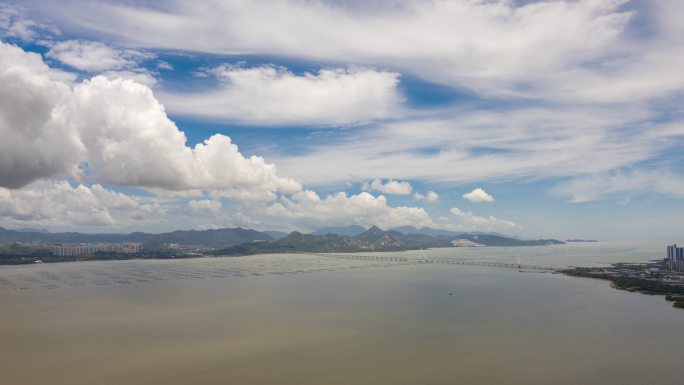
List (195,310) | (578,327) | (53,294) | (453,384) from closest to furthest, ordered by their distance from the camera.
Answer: (453,384) < (578,327) < (195,310) < (53,294)

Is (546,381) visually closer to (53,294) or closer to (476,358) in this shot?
(476,358)

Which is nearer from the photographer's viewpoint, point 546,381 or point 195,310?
point 546,381

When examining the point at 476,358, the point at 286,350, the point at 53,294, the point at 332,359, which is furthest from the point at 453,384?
the point at 53,294

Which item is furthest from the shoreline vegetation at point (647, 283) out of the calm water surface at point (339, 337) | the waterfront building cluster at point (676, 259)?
the waterfront building cluster at point (676, 259)

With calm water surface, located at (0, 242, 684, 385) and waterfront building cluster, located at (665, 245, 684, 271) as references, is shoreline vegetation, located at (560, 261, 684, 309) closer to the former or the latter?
calm water surface, located at (0, 242, 684, 385)

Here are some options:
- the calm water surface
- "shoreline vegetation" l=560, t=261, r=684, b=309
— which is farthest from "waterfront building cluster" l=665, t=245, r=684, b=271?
the calm water surface

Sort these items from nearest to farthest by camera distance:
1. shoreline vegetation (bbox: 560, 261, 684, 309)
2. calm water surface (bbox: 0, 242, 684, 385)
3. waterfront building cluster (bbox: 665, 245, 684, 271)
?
calm water surface (bbox: 0, 242, 684, 385), shoreline vegetation (bbox: 560, 261, 684, 309), waterfront building cluster (bbox: 665, 245, 684, 271)
